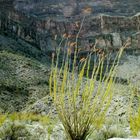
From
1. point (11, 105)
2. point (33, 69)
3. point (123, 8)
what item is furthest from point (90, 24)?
point (11, 105)

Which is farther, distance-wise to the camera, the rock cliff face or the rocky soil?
the rock cliff face

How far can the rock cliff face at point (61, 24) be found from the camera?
121 meters

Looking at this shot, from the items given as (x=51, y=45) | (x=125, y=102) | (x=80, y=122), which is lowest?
(x=51, y=45)

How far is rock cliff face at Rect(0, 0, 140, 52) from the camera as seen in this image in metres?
121

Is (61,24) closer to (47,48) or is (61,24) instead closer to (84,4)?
(47,48)

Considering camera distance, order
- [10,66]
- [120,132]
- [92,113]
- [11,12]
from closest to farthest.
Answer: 1. [92,113]
2. [120,132]
3. [10,66]
4. [11,12]

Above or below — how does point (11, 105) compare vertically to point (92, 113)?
below

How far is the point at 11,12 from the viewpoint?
12219 cm

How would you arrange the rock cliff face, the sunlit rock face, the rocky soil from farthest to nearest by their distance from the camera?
the sunlit rock face, the rock cliff face, the rocky soil

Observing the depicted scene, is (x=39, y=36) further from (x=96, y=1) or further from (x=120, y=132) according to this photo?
(x=120, y=132)

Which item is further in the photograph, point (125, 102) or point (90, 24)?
point (90, 24)

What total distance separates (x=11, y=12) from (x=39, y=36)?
16.3 m

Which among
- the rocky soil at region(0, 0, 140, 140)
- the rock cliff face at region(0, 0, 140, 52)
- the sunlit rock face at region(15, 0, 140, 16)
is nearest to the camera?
the rocky soil at region(0, 0, 140, 140)

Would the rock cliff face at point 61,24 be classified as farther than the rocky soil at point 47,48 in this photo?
Yes
